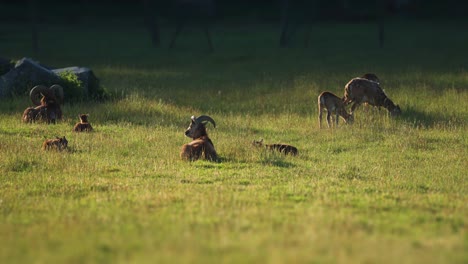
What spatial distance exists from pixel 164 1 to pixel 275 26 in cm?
858

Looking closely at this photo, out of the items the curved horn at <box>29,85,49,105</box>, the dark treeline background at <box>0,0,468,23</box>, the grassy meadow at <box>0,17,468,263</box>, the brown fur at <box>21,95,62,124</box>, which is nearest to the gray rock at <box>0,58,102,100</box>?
the grassy meadow at <box>0,17,468,263</box>

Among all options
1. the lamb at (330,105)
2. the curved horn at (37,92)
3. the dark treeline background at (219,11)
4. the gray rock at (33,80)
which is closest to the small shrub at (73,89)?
the gray rock at (33,80)

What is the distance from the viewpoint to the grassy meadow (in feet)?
25.9

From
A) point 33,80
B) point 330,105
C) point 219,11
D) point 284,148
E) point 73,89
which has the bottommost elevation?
point 284,148

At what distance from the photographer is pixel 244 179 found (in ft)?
39.2

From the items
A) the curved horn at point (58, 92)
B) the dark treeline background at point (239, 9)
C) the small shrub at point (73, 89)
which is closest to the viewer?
the curved horn at point (58, 92)

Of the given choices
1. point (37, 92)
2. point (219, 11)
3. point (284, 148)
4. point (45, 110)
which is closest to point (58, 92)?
point (37, 92)

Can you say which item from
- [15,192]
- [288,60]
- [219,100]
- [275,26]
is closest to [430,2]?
[275,26]

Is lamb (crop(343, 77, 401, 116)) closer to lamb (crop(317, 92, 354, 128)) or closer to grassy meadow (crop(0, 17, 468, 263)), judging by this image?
grassy meadow (crop(0, 17, 468, 263))

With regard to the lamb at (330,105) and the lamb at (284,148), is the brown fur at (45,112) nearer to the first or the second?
the lamb at (330,105)

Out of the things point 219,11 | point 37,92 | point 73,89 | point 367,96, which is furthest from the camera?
point 219,11

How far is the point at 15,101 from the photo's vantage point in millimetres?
21516

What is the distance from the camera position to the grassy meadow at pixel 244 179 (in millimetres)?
7885

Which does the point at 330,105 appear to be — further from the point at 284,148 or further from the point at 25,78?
the point at 25,78
